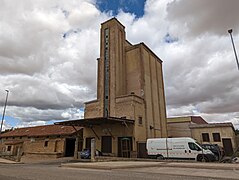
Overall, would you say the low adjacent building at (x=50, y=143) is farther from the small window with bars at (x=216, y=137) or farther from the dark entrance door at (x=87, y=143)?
the small window with bars at (x=216, y=137)

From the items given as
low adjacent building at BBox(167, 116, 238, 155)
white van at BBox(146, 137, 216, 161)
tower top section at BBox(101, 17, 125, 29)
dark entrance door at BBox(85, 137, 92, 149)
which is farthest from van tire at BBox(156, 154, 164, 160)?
tower top section at BBox(101, 17, 125, 29)

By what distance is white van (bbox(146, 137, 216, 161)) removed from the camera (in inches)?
722

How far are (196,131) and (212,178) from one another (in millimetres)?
27878

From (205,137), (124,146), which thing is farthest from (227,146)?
(124,146)

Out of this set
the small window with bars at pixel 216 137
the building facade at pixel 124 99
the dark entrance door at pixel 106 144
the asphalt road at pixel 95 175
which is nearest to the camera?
the asphalt road at pixel 95 175

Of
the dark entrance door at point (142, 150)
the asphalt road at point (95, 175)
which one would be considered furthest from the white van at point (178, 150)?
the asphalt road at point (95, 175)

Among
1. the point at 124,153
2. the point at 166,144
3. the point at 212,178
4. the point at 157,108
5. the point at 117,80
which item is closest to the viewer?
the point at 212,178

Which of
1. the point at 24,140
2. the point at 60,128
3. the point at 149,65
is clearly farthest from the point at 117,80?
the point at 24,140

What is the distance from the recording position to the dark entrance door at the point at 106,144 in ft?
86.9

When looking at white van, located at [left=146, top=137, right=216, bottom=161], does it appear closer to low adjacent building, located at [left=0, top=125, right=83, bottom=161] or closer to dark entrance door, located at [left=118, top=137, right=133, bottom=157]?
dark entrance door, located at [left=118, top=137, right=133, bottom=157]

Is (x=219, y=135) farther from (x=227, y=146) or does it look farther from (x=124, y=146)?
(x=124, y=146)

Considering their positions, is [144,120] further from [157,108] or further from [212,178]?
[212,178]

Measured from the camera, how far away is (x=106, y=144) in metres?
26.9

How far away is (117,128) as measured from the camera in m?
26.4
